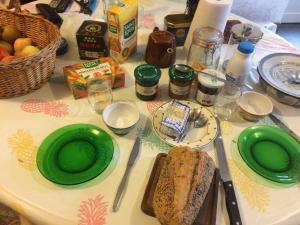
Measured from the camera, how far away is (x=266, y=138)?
0.71m

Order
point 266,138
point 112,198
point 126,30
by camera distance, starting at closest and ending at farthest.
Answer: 1. point 112,198
2. point 266,138
3. point 126,30

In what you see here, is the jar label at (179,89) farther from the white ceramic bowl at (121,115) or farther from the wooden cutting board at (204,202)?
the wooden cutting board at (204,202)

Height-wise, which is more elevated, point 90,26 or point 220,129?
point 90,26

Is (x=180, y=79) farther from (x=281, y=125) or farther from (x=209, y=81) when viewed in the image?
(x=281, y=125)

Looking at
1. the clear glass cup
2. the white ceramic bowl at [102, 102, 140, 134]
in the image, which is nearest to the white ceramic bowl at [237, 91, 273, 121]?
the clear glass cup

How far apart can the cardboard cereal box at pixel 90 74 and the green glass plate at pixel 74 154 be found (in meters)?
0.12

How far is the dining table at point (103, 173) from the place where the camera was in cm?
56

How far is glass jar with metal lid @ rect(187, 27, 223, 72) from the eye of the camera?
83cm

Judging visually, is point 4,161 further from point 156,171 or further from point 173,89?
point 173,89

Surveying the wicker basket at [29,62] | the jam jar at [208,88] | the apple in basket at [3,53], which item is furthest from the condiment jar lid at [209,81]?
the apple in basket at [3,53]

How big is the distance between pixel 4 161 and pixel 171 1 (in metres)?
0.92

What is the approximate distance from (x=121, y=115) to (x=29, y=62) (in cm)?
26

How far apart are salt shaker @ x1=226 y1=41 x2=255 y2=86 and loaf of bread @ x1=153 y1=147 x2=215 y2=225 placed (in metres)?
0.32

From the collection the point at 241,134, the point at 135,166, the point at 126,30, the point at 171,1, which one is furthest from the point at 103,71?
the point at 171,1
